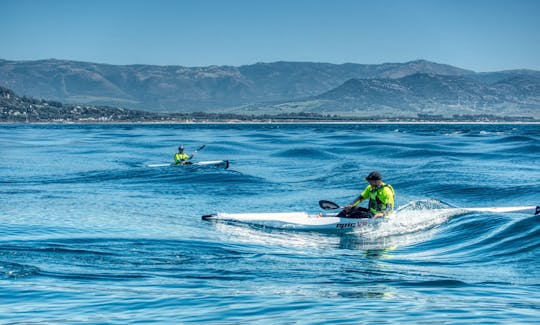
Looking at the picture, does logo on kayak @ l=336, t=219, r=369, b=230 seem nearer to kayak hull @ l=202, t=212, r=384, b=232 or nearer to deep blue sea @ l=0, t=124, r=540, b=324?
kayak hull @ l=202, t=212, r=384, b=232

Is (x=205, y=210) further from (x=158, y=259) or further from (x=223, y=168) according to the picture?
(x=223, y=168)

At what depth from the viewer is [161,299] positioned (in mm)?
12875

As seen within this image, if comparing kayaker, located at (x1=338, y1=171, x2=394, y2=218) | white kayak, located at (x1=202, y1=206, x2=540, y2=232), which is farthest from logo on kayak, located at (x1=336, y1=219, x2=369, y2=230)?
kayaker, located at (x1=338, y1=171, x2=394, y2=218)

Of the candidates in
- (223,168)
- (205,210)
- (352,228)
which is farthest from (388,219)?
(223,168)

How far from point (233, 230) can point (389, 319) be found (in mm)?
11889

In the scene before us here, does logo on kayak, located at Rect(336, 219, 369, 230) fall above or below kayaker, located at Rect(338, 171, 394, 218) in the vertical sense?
below

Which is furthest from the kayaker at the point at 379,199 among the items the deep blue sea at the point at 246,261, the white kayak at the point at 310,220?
the deep blue sea at the point at 246,261

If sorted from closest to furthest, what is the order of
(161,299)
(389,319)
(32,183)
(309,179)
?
1. (389,319)
2. (161,299)
3. (32,183)
4. (309,179)

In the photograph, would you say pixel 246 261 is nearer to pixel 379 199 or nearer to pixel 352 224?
pixel 352 224

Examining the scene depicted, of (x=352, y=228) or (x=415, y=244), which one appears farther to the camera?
(x=352, y=228)

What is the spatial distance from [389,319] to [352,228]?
1131 cm

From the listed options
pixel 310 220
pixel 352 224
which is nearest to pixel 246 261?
pixel 352 224

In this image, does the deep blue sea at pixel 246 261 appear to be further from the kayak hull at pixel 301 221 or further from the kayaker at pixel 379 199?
the kayaker at pixel 379 199

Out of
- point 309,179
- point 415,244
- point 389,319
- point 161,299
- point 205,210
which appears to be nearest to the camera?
point 389,319
